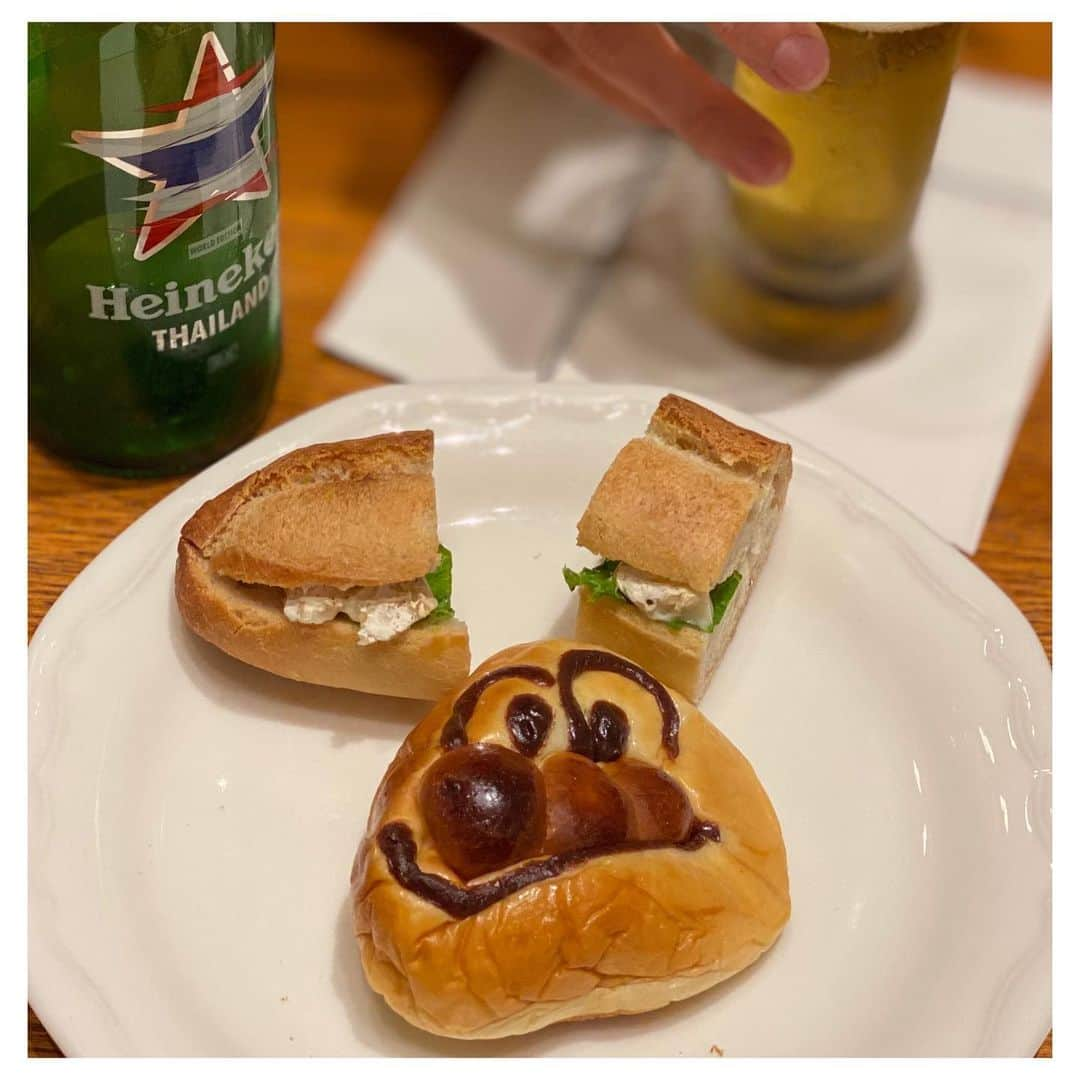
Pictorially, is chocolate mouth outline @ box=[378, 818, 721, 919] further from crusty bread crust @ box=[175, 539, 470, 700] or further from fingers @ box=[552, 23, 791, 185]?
fingers @ box=[552, 23, 791, 185]

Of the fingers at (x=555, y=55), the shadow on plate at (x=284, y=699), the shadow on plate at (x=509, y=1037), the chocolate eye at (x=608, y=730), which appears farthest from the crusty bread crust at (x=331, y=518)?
the fingers at (x=555, y=55)

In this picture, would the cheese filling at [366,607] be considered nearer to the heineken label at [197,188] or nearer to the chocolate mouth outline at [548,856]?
the chocolate mouth outline at [548,856]

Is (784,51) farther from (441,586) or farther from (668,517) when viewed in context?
(441,586)

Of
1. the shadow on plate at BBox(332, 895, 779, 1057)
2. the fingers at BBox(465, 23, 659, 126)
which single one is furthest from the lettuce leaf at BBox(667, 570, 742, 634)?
the fingers at BBox(465, 23, 659, 126)

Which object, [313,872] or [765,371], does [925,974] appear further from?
[765,371]

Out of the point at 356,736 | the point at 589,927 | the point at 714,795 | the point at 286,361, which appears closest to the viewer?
the point at 589,927

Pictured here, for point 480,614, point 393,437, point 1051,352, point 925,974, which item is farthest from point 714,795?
point 1051,352
